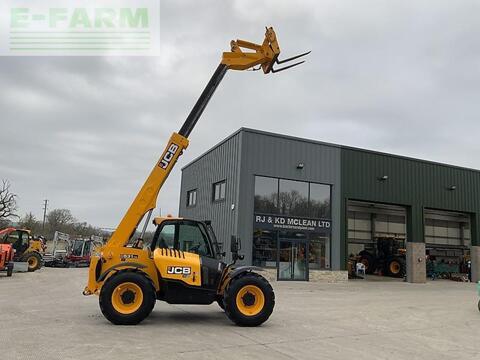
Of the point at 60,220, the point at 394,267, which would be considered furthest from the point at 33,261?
the point at 60,220

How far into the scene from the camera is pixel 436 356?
6.89m

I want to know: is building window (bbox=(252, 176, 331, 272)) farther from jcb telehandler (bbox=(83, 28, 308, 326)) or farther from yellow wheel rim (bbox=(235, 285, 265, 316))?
yellow wheel rim (bbox=(235, 285, 265, 316))

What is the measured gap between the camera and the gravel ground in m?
6.55

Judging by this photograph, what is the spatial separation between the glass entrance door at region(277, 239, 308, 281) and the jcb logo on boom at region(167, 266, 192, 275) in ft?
42.9

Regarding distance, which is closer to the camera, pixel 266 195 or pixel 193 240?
pixel 193 240

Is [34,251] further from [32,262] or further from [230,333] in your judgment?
[230,333]

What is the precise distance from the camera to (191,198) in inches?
A: 1127

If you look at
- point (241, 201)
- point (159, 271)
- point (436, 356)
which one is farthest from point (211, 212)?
point (436, 356)

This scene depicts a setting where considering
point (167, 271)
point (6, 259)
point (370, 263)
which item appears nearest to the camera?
point (167, 271)

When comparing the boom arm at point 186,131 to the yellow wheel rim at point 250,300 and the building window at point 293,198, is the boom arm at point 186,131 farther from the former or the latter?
the building window at point 293,198

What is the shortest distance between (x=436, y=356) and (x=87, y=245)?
97.1 feet

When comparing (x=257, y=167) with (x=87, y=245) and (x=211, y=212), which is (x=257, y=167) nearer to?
(x=211, y=212)

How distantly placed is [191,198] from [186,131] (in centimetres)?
1868

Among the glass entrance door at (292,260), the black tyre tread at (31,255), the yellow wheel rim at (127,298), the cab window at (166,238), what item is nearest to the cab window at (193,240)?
the cab window at (166,238)
